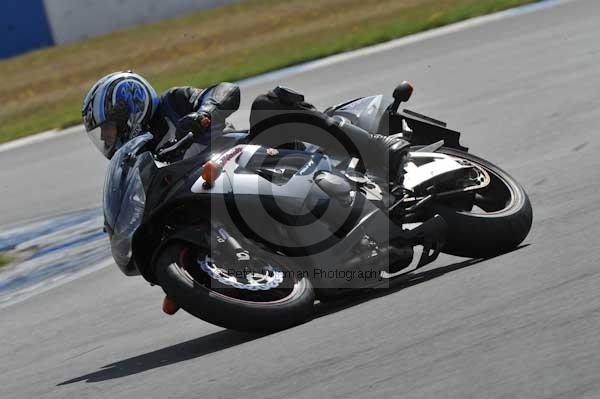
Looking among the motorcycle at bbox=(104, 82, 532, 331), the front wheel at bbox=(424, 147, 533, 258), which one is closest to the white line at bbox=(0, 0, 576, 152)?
the front wheel at bbox=(424, 147, 533, 258)

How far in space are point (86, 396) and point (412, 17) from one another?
12.4 m

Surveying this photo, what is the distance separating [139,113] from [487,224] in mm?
1785

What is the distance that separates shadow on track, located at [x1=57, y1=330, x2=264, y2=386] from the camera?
179 inches

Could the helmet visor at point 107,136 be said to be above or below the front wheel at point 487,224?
above

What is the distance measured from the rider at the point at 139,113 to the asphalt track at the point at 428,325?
99 centimetres

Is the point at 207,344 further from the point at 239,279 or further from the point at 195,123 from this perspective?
the point at 195,123

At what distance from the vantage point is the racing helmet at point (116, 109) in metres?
5.00

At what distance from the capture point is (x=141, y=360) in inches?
189

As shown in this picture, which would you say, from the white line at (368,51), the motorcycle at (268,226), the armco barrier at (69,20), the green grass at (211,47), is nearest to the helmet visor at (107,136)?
the motorcycle at (268,226)

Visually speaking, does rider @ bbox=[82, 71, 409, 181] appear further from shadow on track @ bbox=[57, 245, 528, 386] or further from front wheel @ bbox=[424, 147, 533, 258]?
shadow on track @ bbox=[57, 245, 528, 386]

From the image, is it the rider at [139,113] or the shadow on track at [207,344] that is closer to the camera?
the shadow on track at [207,344]

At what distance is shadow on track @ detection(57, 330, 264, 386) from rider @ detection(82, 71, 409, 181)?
36.7 inches

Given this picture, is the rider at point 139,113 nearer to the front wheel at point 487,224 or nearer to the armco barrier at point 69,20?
the front wheel at point 487,224

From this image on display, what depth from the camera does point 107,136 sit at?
5.10 metres
